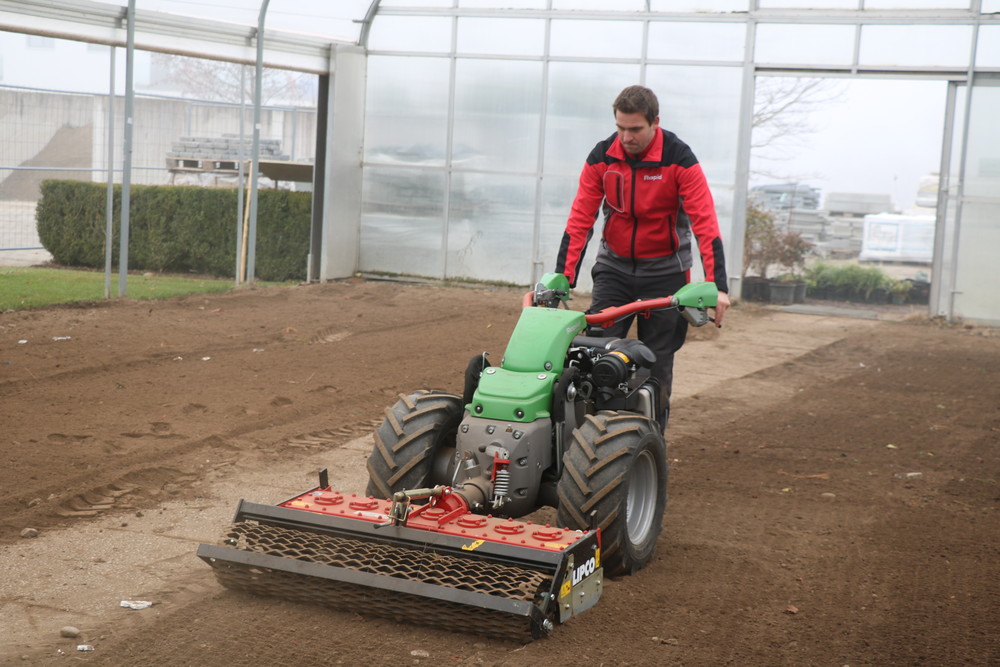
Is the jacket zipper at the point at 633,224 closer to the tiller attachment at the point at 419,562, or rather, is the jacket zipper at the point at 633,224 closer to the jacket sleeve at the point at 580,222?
the jacket sleeve at the point at 580,222

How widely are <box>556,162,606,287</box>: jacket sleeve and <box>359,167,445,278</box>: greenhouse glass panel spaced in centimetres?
1104

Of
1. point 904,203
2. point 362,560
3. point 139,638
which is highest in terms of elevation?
point 904,203

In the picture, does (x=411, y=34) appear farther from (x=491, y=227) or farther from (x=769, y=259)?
(x=769, y=259)

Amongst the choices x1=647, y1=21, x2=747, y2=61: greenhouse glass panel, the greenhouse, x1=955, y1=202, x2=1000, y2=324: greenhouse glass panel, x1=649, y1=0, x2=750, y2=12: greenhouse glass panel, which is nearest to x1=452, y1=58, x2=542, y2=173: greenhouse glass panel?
the greenhouse

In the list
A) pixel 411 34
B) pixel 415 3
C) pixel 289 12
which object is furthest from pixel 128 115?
pixel 415 3

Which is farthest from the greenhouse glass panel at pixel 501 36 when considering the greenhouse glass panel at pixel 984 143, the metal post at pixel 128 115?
the greenhouse glass panel at pixel 984 143

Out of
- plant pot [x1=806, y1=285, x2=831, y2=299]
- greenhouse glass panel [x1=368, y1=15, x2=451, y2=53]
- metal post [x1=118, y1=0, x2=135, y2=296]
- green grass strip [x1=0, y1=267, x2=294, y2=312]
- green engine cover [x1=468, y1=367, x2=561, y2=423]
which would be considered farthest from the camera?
plant pot [x1=806, y1=285, x2=831, y2=299]

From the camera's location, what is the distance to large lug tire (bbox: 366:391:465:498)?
4734 millimetres

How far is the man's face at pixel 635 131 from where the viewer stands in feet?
17.1

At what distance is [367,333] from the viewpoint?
11.8 metres

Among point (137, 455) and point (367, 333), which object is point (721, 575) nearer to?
point (137, 455)

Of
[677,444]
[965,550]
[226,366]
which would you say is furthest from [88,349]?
[965,550]

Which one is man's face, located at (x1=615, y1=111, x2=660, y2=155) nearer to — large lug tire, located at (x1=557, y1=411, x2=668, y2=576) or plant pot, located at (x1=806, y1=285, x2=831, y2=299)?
large lug tire, located at (x1=557, y1=411, x2=668, y2=576)

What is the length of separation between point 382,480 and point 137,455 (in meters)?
2.28
